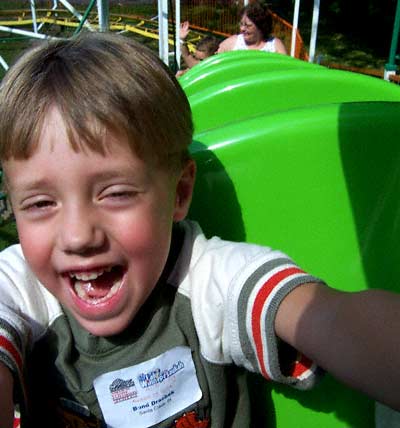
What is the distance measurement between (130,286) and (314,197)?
37cm

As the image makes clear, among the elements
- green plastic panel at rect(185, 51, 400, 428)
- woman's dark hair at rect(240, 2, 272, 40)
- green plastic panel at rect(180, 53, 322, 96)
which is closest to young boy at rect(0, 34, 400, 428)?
green plastic panel at rect(185, 51, 400, 428)

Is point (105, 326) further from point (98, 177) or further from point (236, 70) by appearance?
point (236, 70)

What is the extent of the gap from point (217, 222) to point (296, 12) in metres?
3.67

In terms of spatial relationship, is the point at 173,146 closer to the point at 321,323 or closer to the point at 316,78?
the point at 321,323

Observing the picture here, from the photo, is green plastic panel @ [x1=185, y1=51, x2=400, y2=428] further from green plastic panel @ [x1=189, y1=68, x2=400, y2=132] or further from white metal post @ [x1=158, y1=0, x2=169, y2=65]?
white metal post @ [x1=158, y1=0, x2=169, y2=65]

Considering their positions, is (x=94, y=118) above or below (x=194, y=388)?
above

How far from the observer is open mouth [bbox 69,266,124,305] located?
24.9 inches

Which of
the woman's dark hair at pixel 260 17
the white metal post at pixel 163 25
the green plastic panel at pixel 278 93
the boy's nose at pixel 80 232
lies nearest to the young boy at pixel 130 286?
the boy's nose at pixel 80 232

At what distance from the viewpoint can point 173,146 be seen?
0.65 m

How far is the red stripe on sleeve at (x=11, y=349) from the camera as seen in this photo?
2.02 ft

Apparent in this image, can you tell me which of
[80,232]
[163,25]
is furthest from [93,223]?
[163,25]

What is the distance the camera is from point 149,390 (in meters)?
0.72

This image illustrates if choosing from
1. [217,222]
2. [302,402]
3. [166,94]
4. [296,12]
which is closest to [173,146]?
[166,94]

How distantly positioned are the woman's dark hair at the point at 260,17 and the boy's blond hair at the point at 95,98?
124 inches
